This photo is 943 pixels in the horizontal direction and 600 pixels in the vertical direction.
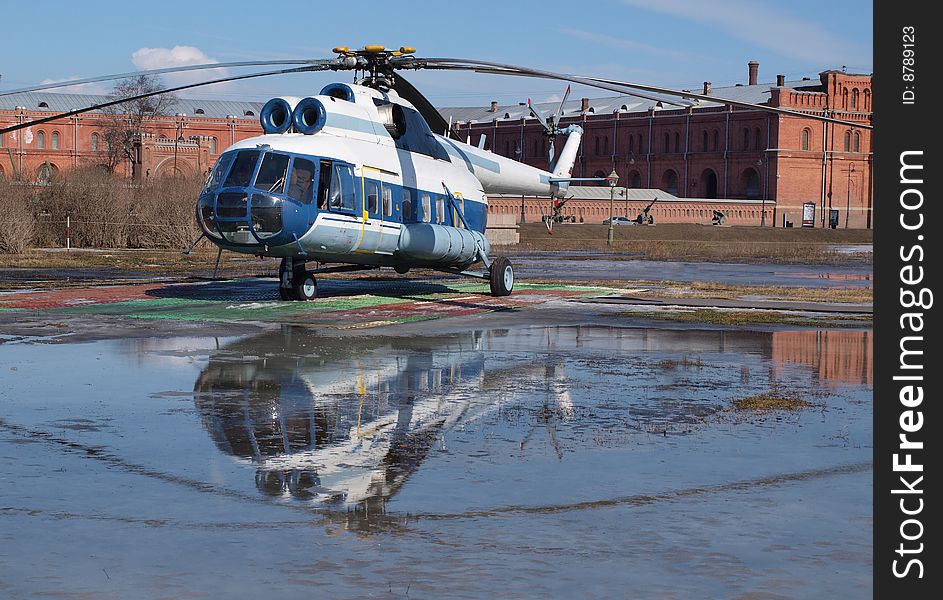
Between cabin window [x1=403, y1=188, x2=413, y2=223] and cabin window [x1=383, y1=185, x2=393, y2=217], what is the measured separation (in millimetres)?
531

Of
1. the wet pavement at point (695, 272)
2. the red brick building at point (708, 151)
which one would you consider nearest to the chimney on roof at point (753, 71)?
the red brick building at point (708, 151)

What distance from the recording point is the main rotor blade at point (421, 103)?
850 inches

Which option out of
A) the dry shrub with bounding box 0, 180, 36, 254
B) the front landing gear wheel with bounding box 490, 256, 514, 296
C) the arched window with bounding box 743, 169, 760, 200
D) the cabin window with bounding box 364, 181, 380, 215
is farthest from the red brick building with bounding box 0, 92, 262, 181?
the cabin window with bounding box 364, 181, 380, 215

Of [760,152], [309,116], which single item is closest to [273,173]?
[309,116]

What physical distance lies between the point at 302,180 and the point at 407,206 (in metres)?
3.17

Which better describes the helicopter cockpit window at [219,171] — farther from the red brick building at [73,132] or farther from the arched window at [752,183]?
the red brick building at [73,132]

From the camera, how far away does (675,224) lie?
95250mm

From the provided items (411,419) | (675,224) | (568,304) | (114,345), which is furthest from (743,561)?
(675,224)

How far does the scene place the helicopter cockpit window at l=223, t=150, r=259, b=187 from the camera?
18375mm

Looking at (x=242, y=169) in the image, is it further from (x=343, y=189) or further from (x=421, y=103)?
(x=421, y=103)

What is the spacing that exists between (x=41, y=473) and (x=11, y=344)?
7314mm

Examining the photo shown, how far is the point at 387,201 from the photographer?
20.8 meters

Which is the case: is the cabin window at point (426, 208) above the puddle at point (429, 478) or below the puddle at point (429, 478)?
above

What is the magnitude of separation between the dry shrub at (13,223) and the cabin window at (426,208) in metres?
24.7
